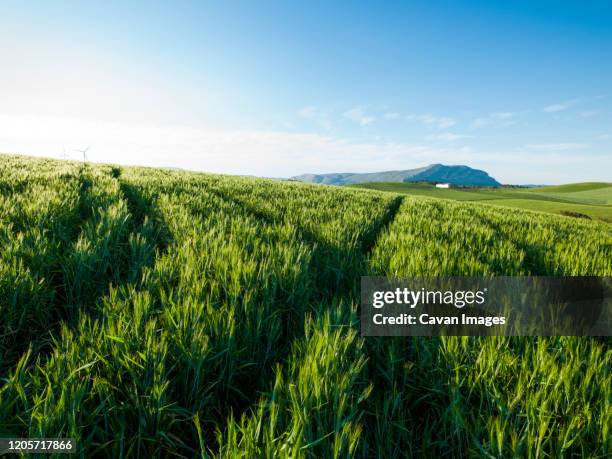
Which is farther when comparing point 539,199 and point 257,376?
point 539,199

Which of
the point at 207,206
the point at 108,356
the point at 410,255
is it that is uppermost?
the point at 207,206

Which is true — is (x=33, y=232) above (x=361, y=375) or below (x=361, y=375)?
above

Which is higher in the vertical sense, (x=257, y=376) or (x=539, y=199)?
(x=539, y=199)

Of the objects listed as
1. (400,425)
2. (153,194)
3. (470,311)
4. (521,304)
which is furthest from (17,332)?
(153,194)

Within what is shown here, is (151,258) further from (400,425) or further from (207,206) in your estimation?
(400,425)

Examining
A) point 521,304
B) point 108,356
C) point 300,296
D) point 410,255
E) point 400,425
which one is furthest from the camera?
point 410,255

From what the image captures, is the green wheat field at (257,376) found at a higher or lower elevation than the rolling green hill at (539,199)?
lower

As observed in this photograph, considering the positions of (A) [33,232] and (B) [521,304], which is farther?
(A) [33,232]

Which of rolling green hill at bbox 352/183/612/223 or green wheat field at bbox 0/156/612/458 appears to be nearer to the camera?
green wheat field at bbox 0/156/612/458

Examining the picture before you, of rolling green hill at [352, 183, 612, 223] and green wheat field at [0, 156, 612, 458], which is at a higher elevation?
rolling green hill at [352, 183, 612, 223]

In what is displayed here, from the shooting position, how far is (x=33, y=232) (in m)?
3.14

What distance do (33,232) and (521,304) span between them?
15.8 ft

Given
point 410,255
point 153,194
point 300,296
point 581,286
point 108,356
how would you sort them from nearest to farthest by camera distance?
point 108,356
point 300,296
point 581,286
point 410,255
point 153,194

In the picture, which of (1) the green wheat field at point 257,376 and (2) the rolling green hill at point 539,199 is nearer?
(1) the green wheat field at point 257,376
